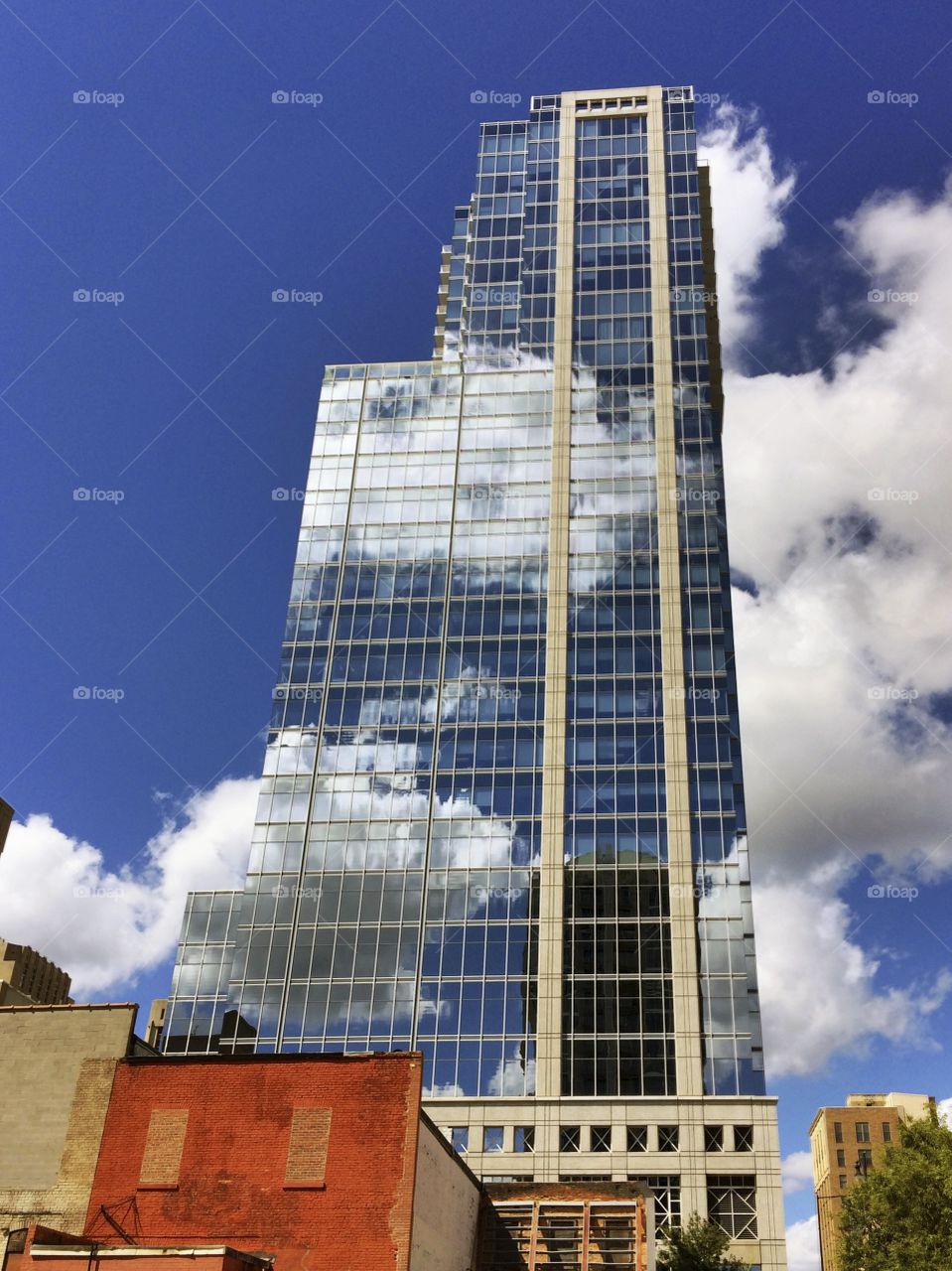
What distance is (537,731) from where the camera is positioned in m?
84.8

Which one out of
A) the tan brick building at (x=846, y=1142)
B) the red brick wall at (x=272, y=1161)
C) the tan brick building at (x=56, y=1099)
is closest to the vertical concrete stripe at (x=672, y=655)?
the red brick wall at (x=272, y=1161)

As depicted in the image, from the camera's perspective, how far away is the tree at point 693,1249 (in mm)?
53312

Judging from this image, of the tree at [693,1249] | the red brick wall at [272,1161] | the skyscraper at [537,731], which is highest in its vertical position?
the skyscraper at [537,731]

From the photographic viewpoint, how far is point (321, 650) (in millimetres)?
90375

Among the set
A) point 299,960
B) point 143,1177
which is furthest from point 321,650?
point 143,1177

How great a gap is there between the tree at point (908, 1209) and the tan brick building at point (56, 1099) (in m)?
35.4

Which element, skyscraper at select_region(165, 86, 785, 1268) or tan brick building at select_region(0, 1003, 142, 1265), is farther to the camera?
skyscraper at select_region(165, 86, 785, 1268)

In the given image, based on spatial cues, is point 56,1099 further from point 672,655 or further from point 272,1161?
point 672,655

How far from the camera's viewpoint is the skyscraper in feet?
240

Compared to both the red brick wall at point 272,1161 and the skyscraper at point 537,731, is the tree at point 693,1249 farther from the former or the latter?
the red brick wall at point 272,1161

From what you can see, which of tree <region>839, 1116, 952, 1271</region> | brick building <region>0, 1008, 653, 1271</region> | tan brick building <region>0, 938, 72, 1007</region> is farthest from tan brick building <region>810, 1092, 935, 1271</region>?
brick building <region>0, 1008, 653, 1271</region>

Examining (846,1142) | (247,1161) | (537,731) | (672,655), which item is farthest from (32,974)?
(247,1161)

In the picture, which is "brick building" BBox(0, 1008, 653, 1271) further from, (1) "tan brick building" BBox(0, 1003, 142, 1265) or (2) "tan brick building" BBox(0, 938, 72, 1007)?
(2) "tan brick building" BBox(0, 938, 72, 1007)

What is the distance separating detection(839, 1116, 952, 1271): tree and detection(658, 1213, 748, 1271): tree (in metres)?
6.54
